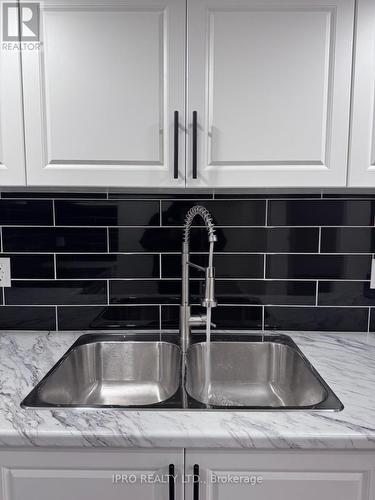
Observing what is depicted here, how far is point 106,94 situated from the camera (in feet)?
3.87

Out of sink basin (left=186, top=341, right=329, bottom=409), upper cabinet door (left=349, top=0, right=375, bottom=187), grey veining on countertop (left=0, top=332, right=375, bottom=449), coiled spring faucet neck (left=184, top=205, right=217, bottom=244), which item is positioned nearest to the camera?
grey veining on countertop (left=0, top=332, right=375, bottom=449)

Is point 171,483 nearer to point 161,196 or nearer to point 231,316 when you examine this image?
point 231,316

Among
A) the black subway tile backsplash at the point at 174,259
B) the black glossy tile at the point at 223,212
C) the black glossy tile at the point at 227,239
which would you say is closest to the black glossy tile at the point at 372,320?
the black subway tile backsplash at the point at 174,259

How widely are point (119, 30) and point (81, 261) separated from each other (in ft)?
2.56

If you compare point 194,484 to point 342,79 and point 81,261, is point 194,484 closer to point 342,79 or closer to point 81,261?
point 81,261

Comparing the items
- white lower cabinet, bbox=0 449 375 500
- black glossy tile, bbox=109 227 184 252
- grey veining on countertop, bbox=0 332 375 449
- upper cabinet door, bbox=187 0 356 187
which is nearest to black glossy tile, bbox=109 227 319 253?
black glossy tile, bbox=109 227 184 252

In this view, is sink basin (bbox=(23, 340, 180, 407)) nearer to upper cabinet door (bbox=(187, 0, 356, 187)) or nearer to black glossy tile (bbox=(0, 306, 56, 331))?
black glossy tile (bbox=(0, 306, 56, 331))

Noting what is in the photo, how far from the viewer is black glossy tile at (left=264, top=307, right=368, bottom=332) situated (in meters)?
1.57

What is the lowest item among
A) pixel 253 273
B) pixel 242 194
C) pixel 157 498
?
pixel 157 498

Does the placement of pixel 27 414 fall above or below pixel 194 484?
above

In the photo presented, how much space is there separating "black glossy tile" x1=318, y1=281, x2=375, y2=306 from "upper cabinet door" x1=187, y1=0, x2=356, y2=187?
488 mm

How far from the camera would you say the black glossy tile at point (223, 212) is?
1.52 m

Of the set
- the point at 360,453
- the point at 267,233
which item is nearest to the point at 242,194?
the point at 267,233

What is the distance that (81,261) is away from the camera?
1.55m
